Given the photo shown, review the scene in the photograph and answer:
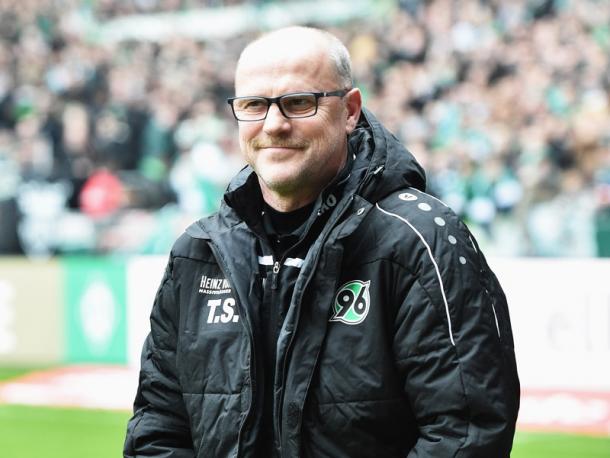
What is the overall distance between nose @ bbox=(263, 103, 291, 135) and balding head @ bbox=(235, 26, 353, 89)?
104 mm

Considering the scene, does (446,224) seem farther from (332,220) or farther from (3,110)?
(3,110)

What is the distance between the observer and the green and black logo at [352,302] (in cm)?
218

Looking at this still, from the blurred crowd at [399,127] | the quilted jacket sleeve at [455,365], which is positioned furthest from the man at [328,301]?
the blurred crowd at [399,127]

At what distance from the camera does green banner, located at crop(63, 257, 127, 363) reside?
9250 millimetres

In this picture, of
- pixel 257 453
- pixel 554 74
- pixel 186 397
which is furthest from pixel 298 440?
pixel 554 74

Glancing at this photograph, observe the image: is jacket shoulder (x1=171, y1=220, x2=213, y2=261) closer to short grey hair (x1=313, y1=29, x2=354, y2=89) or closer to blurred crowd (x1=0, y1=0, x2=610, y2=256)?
short grey hair (x1=313, y1=29, x2=354, y2=89)

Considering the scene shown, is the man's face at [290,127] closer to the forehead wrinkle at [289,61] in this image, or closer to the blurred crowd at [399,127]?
the forehead wrinkle at [289,61]

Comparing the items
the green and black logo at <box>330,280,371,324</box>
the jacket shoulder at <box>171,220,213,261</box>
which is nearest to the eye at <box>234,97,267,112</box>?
the jacket shoulder at <box>171,220,213,261</box>

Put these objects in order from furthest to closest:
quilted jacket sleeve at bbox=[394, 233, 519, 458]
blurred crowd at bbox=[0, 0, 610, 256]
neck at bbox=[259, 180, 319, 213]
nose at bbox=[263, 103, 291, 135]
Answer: blurred crowd at bbox=[0, 0, 610, 256]
neck at bbox=[259, 180, 319, 213]
nose at bbox=[263, 103, 291, 135]
quilted jacket sleeve at bbox=[394, 233, 519, 458]

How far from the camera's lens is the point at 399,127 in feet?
37.3

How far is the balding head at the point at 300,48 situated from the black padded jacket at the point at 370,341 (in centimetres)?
20

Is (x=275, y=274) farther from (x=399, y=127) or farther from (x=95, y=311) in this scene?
(x=399, y=127)

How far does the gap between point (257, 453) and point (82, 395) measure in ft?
21.1

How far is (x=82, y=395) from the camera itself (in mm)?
8414
